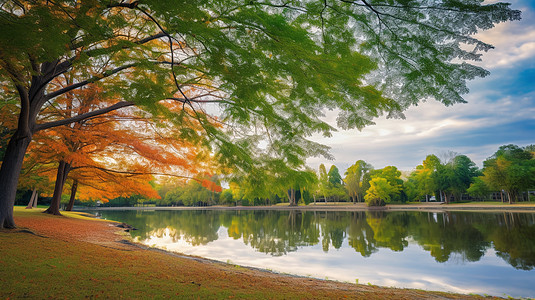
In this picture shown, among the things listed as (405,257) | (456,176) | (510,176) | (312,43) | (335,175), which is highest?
(335,175)

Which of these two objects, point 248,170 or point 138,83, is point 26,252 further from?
point 248,170

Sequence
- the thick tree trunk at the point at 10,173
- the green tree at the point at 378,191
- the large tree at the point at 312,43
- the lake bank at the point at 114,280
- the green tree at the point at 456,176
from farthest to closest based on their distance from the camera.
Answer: the green tree at the point at 456,176 < the green tree at the point at 378,191 < the thick tree trunk at the point at 10,173 < the lake bank at the point at 114,280 < the large tree at the point at 312,43

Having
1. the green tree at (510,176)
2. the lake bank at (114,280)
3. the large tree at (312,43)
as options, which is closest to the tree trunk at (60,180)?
the lake bank at (114,280)

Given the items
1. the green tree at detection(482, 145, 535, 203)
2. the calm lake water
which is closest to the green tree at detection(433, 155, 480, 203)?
the green tree at detection(482, 145, 535, 203)

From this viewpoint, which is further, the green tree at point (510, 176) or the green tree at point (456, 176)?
the green tree at point (456, 176)

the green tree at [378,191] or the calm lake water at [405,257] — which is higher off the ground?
the green tree at [378,191]

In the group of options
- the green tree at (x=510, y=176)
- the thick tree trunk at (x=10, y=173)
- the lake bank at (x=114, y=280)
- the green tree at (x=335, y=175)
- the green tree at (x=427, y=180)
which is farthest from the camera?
the green tree at (x=335, y=175)

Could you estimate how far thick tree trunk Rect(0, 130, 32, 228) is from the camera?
308 inches

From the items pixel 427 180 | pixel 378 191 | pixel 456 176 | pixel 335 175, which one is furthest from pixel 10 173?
pixel 335 175

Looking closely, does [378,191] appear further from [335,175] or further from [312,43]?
[312,43]

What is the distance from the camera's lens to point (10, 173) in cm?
791

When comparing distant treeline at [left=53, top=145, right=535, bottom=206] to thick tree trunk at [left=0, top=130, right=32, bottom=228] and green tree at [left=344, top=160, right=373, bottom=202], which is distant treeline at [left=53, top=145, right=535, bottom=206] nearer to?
green tree at [left=344, top=160, right=373, bottom=202]

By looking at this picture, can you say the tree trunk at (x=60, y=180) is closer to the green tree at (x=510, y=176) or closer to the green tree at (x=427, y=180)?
the green tree at (x=510, y=176)

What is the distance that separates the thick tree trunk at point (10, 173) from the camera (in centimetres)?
782
